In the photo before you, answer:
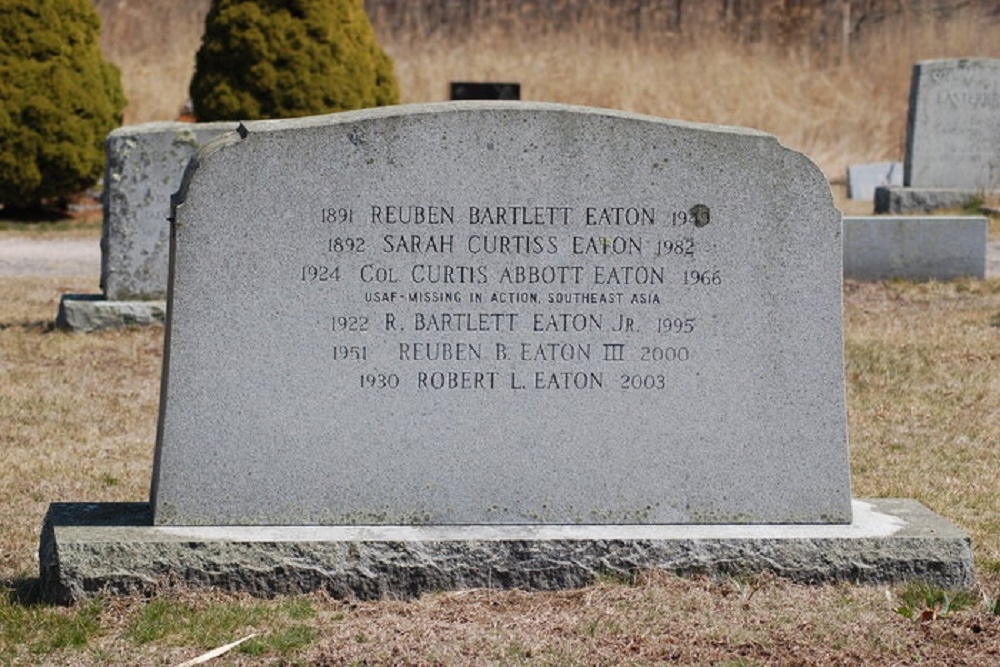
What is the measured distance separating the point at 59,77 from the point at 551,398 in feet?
50.8

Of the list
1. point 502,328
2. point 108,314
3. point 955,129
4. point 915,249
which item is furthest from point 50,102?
point 502,328

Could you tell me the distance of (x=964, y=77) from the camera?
17750 mm

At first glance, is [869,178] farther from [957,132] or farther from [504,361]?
[504,361]

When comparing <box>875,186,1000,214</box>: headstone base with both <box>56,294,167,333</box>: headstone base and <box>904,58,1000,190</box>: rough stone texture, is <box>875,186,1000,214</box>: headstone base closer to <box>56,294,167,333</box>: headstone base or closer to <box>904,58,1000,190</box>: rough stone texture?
<box>904,58,1000,190</box>: rough stone texture

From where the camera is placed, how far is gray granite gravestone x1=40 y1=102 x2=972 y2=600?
4.62 meters

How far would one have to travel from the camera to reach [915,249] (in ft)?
40.6

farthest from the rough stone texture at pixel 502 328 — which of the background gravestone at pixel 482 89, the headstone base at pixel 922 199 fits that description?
the background gravestone at pixel 482 89

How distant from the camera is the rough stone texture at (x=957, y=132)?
17.8 metres

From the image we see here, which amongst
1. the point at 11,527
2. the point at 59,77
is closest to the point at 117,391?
the point at 11,527

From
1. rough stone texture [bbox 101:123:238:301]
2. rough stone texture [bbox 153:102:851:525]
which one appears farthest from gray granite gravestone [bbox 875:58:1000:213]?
rough stone texture [bbox 153:102:851:525]

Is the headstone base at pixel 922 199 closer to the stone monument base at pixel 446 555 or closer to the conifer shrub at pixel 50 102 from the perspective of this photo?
the conifer shrub at pixel 50 102

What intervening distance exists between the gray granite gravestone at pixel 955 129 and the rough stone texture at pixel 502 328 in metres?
13.3

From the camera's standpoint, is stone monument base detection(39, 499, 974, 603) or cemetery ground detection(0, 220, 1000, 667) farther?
stone monument base detection(39, 499, 974, 603)

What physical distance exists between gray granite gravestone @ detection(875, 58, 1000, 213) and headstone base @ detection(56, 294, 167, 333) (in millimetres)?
9393
